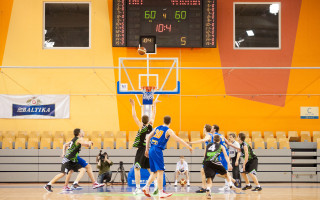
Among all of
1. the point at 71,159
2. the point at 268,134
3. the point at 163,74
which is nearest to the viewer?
the point at 71,159

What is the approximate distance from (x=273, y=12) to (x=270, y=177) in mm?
7078

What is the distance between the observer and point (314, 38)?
18094 millimetres

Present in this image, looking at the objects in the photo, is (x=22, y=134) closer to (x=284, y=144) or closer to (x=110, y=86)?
(x=110, y=86)

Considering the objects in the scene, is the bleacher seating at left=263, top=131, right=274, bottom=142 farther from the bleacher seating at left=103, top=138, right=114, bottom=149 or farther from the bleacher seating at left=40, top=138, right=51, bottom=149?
the bleacher seating at left=40, top=138, right=51, bottom=149

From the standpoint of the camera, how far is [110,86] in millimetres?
17922

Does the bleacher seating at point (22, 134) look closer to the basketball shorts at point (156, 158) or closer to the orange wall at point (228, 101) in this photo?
the orange wall at point (228, 101)

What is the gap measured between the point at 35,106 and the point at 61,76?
1.60 meters

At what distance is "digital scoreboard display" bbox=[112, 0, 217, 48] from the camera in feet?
54.4

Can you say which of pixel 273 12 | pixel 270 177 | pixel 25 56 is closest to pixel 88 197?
pixel 270 177

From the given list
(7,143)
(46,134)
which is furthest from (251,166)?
(7,143)

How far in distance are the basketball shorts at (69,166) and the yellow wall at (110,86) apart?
6067mm

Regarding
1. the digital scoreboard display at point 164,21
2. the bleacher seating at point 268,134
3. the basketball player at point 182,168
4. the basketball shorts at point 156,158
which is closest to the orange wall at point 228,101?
the bleacher seating at point 268,134

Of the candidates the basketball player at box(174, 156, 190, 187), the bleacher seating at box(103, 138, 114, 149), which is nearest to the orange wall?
the bleacher seating at box(103, 138, 114, 149)

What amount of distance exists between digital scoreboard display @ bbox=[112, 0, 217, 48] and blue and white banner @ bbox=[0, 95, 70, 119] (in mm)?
3433
